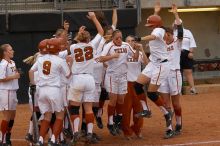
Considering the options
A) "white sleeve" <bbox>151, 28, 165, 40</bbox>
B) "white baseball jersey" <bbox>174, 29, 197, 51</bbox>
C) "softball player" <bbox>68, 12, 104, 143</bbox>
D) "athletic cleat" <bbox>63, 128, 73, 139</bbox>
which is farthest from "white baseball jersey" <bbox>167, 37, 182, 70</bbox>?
"white baseball jersey" <bbox>174, 29, 197, 51</bbox>

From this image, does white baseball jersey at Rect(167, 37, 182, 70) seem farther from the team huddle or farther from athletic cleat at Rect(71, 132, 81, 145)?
athletic cleat at Rect(71, 132, 81, 145)

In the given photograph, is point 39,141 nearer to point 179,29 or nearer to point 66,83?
point 66,83

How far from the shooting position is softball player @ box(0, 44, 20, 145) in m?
12.3

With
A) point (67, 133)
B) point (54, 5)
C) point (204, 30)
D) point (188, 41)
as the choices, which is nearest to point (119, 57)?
point (67, 133)

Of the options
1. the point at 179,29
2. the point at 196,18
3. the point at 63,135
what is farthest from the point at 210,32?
the point at 63,135

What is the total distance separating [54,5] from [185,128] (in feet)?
24.9

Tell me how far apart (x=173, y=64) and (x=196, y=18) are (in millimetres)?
10853

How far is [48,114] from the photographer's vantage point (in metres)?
11.4

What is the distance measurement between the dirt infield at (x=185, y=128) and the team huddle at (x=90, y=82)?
0.89 feet

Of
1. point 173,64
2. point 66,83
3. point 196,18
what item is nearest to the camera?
point 66,83

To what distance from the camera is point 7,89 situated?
40.9 ft

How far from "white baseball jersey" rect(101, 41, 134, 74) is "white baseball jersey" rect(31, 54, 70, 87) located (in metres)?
1.54

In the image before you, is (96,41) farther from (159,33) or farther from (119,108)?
(119,108)

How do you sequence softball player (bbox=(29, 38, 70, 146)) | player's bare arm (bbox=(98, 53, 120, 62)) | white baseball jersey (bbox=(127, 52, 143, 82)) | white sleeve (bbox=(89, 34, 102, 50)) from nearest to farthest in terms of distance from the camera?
1. softball player (bbox=(29, 38, 70, 146))
2. player's bare arm (bbox=(98, 53, 120, 62))
3. white sleeve (bbox=(89, 34, 102, 50))
4. white baseball jersey (bbox=(127, 52, 143, 82))
